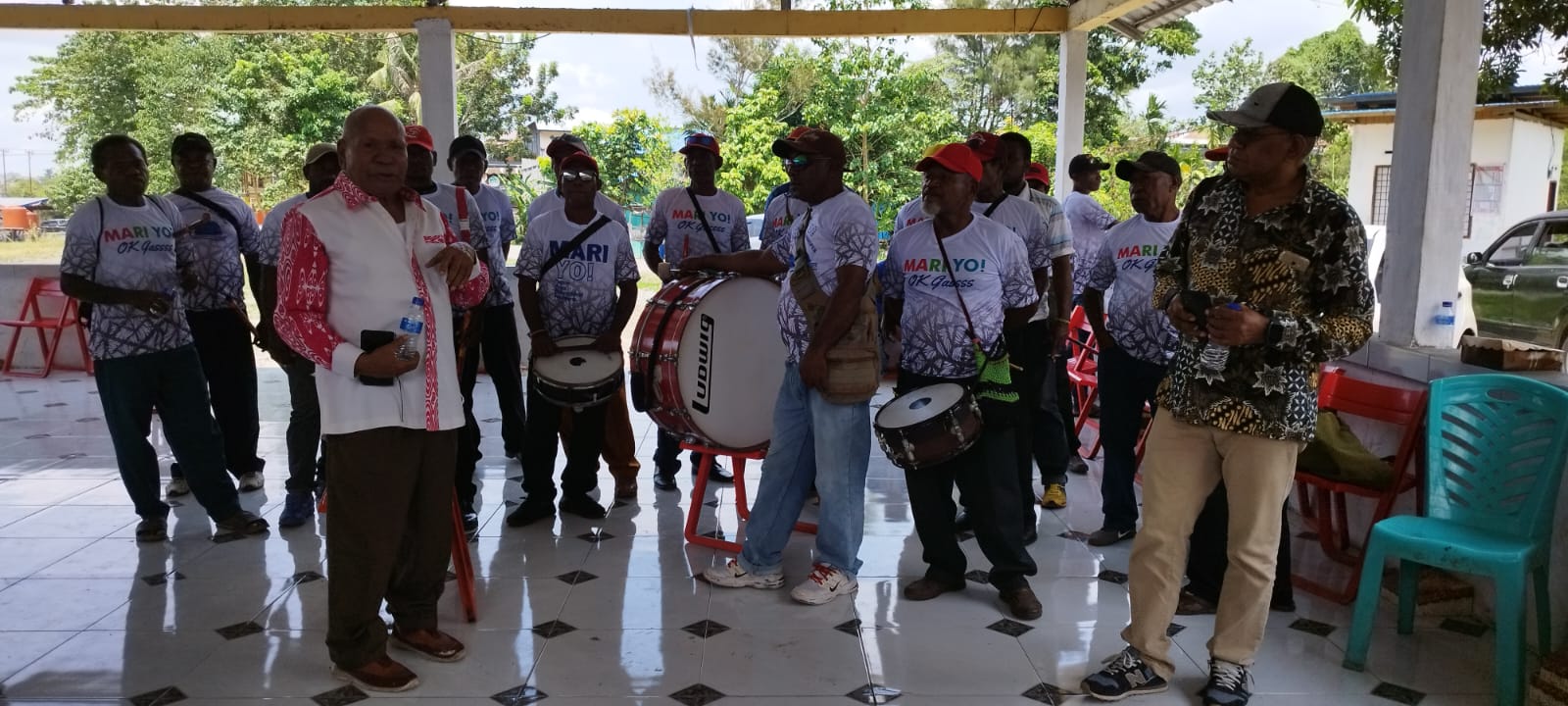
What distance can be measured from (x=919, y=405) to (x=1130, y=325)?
3.56 ft

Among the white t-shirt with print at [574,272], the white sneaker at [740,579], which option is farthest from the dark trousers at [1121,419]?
the white t-shirt with print at [574,272]

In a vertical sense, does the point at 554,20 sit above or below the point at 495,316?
above

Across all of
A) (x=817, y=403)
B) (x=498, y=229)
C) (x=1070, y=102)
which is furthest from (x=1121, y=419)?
(x=1070, y=102)

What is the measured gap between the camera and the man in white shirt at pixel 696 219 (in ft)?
17.1

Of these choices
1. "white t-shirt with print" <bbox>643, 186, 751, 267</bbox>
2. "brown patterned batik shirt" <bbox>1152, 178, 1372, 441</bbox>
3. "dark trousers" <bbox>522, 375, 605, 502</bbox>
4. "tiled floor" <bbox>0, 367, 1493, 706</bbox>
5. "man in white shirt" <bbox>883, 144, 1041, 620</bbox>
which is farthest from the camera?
"white t-shirt with print" <bbox>643, 186, 751, 267</bbox>

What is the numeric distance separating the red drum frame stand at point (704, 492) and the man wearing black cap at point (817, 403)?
278mm

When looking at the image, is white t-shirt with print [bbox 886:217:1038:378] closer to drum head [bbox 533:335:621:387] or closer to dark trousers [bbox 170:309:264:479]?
drum head [bbox 533:335:621:387]

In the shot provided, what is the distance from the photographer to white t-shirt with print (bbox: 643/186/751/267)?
17.3ft

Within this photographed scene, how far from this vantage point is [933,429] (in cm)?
340

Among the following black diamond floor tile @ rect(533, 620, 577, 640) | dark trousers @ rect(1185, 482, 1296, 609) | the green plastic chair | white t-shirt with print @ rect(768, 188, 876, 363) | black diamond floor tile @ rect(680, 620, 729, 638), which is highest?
white t-shirt with print @ rect(768, 188, 876, 363)

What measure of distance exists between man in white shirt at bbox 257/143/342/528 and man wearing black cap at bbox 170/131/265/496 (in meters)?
0.26

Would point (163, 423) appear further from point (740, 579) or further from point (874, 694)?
point (874, 694)

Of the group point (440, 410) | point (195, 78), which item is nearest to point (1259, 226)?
point (440, 410)

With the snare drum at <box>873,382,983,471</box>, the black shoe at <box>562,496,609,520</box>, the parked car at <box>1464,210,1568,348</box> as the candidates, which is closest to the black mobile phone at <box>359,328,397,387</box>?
the snare drum at <box>873,382,983,471</box>
